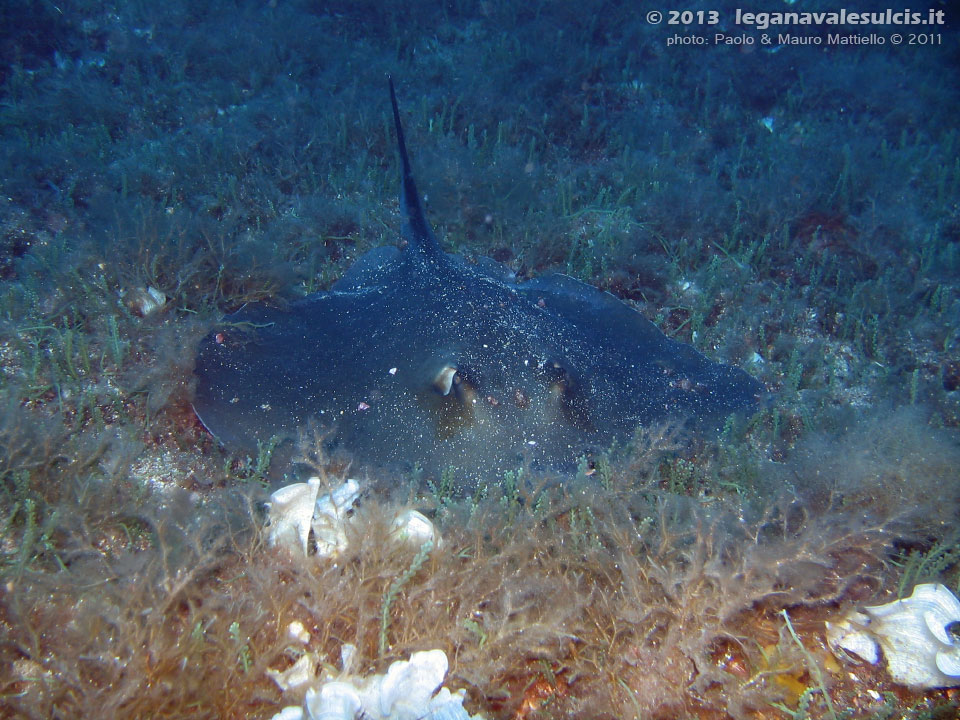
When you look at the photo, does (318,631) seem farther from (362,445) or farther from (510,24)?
(510,24)

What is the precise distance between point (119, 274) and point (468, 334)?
324 cm

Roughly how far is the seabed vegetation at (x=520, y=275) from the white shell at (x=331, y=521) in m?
0.09

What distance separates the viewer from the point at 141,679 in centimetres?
196

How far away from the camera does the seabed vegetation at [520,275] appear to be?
237 cm

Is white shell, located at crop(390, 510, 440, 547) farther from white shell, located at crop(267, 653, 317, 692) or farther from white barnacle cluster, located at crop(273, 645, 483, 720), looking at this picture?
white shell, located at crop(267, 653, 317, 692)

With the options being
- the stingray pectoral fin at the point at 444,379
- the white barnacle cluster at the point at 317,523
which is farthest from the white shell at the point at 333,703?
the stingray pectoral fin at the point at 444,379

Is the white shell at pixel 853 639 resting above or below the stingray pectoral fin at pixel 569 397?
below

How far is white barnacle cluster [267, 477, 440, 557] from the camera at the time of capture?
261cm

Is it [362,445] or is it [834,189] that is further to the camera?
[834,189]

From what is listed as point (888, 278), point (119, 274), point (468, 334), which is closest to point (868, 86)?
point (888, 278)

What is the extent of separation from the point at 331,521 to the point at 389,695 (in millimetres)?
874


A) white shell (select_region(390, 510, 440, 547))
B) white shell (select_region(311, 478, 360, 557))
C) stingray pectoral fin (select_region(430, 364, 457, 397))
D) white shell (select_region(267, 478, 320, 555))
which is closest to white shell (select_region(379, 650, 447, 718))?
white shell (select_region(390, 510, 440, 547))

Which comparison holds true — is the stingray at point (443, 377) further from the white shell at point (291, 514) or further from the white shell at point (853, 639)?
the white shell at point (853, 639)

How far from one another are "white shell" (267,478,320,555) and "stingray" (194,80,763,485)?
0.47 meters
